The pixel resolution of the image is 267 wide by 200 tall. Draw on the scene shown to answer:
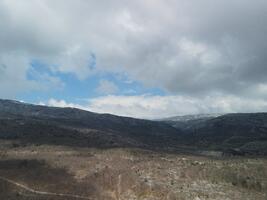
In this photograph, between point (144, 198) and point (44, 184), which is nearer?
point (144, 198)

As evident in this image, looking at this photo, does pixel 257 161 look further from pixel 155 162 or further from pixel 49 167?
pixel 49 167

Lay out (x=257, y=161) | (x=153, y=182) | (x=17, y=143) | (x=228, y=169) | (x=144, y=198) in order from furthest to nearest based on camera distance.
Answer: (x=17, y=143)
(x=257, y=161)
(x=228, y=169)
(x=153, y=182)
(x=144, y=198)

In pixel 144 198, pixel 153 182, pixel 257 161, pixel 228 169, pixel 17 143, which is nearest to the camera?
pixel 144 198

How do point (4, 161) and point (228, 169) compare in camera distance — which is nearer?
point (228, 169)

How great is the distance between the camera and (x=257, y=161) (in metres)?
116

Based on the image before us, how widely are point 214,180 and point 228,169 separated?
24.1ft

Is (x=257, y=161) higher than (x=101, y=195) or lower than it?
higher

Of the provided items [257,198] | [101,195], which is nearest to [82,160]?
[101,195]

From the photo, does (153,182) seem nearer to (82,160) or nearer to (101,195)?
(101,195)

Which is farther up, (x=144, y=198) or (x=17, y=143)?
(x=17, y=143)

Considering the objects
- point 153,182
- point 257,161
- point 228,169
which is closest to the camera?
point 153,182

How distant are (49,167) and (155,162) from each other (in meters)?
25.4

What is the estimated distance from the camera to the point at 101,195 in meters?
93.9

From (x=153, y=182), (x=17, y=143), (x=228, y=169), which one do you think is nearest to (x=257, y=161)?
(x=228, y=169)
